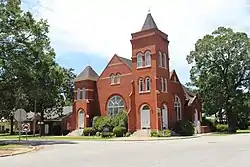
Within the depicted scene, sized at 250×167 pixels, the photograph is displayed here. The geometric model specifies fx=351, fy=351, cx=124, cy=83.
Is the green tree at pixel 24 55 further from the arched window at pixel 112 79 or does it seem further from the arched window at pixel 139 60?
the arched window at pixel 112 79

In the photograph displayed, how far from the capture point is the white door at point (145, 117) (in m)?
45.2

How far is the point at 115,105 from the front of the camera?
52.1 m

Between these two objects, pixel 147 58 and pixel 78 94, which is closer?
pixel 147 58

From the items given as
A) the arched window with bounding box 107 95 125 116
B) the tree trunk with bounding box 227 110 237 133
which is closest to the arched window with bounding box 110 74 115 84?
the arched window with bounding box 107 95 125 116

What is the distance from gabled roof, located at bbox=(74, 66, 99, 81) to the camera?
Result: 55.0 m

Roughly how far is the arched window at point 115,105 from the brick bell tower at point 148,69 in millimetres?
5096

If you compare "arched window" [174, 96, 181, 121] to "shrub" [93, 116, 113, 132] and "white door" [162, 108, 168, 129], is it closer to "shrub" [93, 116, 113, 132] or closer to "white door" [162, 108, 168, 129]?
"white door" [162, 108, 168, 129]

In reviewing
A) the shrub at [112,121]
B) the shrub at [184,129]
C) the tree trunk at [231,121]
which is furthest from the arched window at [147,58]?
the tree trunk at [231,121]

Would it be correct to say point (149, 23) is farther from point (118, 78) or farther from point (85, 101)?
point (85, 101)

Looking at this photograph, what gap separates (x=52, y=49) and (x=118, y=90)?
18.5 metres

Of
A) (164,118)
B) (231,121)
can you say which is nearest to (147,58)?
(164,118)

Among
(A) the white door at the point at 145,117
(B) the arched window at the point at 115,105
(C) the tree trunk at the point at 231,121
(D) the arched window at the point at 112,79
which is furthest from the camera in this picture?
(C) the tree trunk at the point at 231,121

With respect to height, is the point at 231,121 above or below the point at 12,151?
above

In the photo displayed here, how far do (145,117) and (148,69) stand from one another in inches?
246
